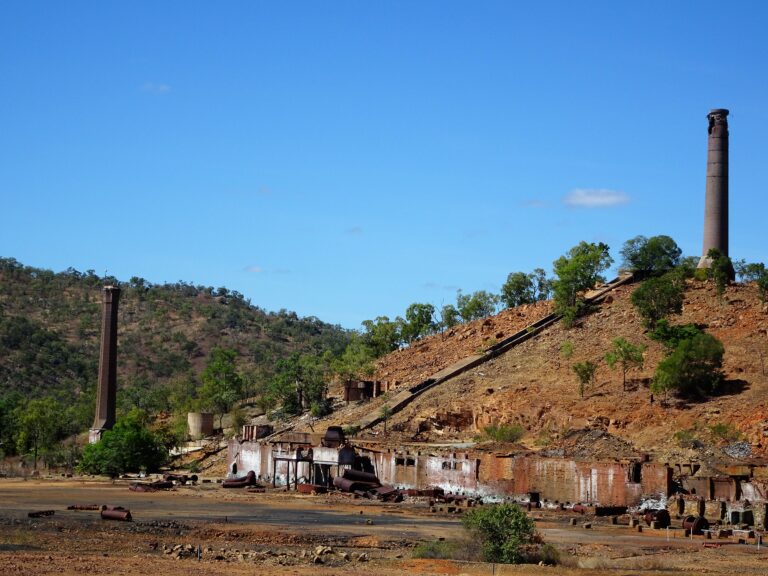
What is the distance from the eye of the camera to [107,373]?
69125mm

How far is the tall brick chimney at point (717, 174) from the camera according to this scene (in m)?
68.1

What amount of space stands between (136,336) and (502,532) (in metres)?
102

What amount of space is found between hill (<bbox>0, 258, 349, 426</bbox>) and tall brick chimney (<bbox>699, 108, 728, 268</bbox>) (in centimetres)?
3568

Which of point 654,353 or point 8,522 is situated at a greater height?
point 654,353

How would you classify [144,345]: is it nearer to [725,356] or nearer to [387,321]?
[387,321]

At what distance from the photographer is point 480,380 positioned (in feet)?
216

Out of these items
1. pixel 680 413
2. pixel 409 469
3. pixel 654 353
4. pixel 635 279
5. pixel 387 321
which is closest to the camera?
pixel 409 469

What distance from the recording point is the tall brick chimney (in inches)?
2680

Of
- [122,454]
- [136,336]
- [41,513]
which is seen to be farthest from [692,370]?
[136,336]

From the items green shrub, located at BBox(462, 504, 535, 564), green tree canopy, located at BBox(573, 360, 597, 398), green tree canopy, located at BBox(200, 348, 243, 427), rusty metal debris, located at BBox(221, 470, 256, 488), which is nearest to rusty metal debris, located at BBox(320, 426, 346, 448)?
rusty metal debris, located at BBox(221, 470, 256, 488)

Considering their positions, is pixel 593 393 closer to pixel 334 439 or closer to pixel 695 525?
pixel 334 439

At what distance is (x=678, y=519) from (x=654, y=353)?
2691cm

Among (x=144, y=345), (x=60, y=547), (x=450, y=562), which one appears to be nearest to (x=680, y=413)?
(x=450, y=562)

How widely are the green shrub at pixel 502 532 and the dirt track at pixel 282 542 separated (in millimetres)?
1061
